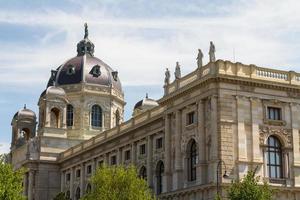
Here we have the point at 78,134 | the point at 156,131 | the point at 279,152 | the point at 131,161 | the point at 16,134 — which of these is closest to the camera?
the point at 279,152

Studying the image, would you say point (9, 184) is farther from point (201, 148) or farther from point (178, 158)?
point (178, 158)

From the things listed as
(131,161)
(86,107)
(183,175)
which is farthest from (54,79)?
(183,175)

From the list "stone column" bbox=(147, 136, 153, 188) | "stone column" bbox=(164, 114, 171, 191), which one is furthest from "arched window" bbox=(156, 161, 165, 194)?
"stone column" bbox=(164, 114, 171, 191)

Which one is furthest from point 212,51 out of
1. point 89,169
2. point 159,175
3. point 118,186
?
point 89,169

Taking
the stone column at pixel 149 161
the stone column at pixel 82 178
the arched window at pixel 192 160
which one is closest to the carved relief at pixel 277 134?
the arched window at pixel 192 160

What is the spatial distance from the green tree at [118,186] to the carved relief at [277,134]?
33.4 feet

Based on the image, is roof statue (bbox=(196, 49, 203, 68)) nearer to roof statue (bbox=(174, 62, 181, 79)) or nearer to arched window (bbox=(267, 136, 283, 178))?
roof statue (bbox=(174, 62, 181, 79))

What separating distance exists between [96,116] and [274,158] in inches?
2024

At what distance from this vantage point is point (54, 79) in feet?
331

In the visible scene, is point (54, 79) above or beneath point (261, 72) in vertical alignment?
above

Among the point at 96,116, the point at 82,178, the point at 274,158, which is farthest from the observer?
the point at 96,116

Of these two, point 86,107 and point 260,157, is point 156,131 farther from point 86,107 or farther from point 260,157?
point 86,107

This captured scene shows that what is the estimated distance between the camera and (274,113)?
51.6 m

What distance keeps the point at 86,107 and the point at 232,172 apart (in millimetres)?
52101
